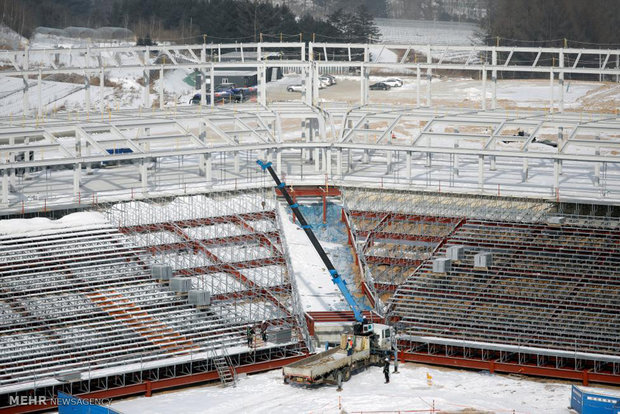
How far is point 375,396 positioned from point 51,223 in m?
16.9

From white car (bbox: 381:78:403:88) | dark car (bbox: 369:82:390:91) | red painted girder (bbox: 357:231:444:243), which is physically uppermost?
white car (bbox: 381:78:403:88)

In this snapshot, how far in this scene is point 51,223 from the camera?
5412cm

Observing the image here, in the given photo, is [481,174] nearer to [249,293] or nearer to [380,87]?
[249,293]

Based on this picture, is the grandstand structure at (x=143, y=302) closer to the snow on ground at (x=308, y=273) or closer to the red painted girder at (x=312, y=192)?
the snow on ground at (x=308, y=273)

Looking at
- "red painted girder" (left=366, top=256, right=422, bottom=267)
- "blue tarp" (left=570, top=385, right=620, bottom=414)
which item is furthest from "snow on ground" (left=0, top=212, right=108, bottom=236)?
"blue tarp" (left=570, top=385, right=620, bottom=414)

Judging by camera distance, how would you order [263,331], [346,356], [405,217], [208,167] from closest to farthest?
[346,356]
[263,331]
[405,217]
[208,167]

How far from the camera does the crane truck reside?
154 ft

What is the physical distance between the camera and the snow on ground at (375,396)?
4538 cm

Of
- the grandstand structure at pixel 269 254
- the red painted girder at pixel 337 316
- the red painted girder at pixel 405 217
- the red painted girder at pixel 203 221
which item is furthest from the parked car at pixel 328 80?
the red painted girder at pixel 337 316

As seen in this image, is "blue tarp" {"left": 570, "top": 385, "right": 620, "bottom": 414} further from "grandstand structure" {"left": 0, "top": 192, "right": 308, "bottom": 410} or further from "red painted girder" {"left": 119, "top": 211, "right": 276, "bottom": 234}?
"red painted girder" {"left": 119, "top": 211, "right": 276, "bottom": 234}

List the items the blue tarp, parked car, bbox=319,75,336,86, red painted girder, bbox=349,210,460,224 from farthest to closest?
parked car, bbox=319,75,336,86 < red painted girder, bbox=349,210,460,224 < the blue tarp

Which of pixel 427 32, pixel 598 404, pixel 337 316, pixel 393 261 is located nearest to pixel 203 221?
pixel 337 316

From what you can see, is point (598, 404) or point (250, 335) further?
point (250, 335)

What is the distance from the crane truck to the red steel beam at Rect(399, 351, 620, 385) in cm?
159
